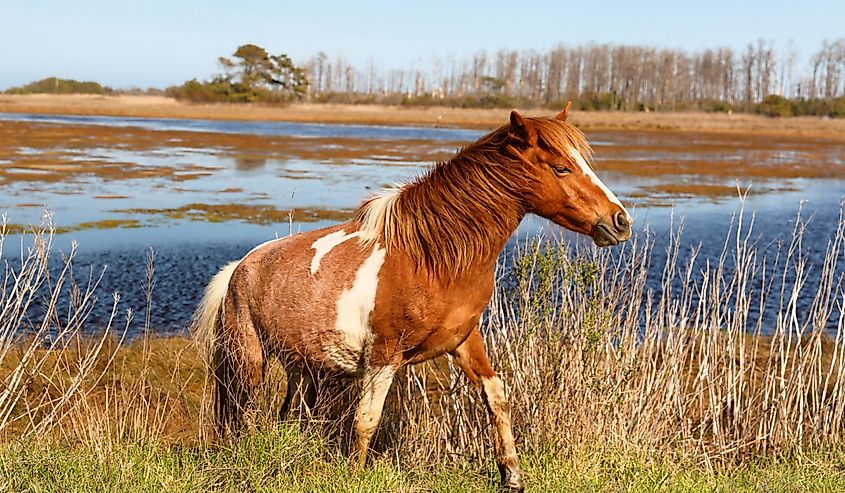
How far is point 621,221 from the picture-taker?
3.74m

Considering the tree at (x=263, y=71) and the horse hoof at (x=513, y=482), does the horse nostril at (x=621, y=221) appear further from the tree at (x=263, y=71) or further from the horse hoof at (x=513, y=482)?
the tree at (x=263, y=71)

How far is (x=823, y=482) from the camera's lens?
449 cm

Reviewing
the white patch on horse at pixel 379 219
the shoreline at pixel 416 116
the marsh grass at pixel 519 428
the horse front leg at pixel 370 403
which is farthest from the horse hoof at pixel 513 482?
the shoreline at pixel 416 116

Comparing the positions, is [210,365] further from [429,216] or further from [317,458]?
[429,216]

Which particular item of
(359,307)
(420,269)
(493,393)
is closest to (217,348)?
(359,307)

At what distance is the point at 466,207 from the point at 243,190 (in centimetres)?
1767

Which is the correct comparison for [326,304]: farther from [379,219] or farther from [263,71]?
[263,71]

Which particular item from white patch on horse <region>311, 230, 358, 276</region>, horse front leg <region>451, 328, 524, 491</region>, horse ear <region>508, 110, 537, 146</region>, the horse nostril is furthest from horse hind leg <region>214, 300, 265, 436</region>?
the horse nostril

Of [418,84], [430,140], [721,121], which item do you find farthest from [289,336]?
[418,84]

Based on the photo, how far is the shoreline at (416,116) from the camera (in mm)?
61094

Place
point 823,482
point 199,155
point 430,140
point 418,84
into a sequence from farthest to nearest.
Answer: point 418,84, point 430,140, point 199,155, point 823,482

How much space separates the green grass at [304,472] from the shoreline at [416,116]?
172 feet

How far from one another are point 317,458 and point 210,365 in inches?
36.8

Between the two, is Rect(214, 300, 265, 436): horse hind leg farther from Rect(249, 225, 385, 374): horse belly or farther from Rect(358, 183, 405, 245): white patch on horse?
Rect(358, 183, 405, 245): white patch on horse
